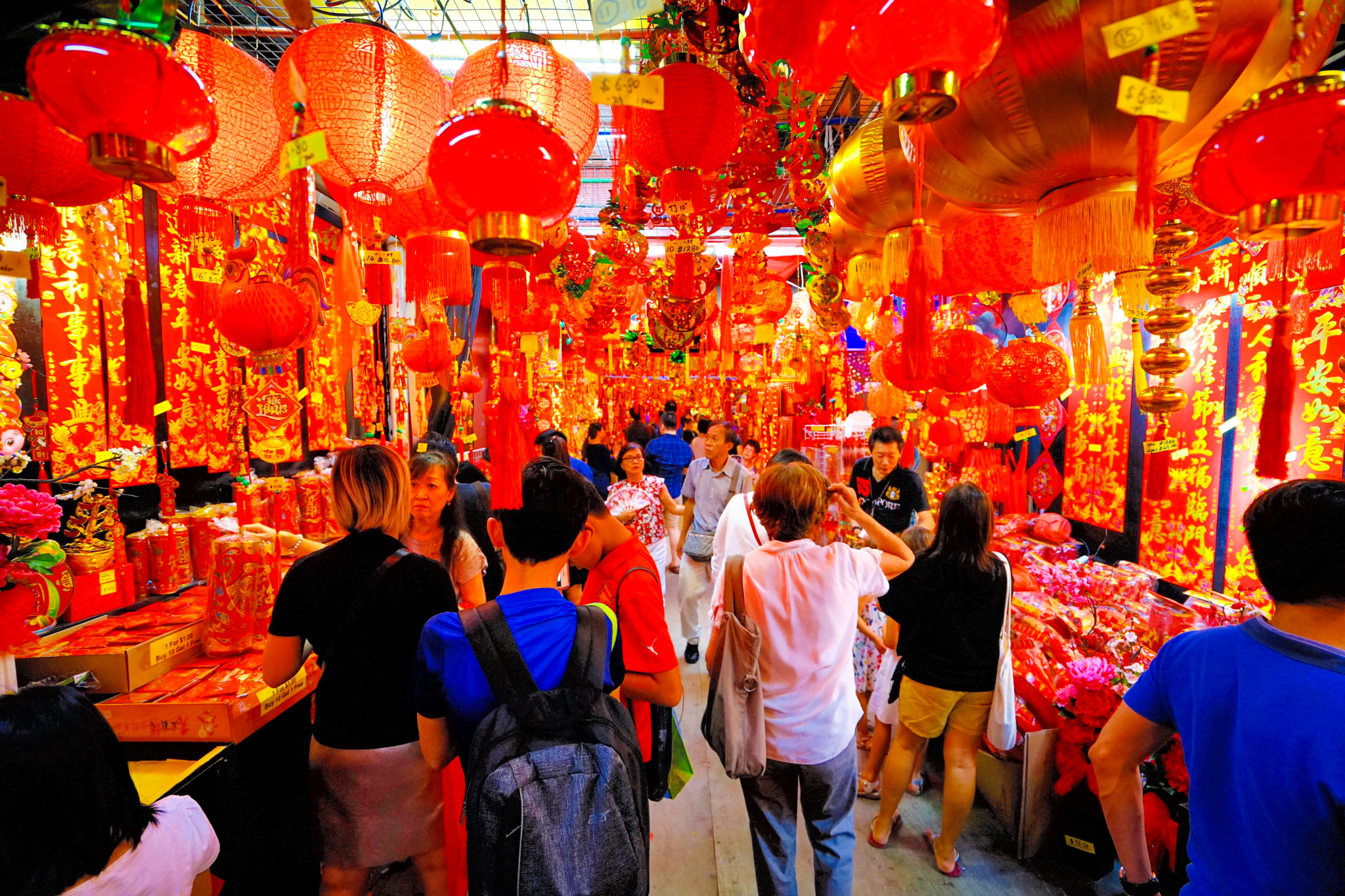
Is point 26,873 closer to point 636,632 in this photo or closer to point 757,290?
point 636,632

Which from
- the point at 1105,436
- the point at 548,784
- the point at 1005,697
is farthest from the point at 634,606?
the point at 1105,436

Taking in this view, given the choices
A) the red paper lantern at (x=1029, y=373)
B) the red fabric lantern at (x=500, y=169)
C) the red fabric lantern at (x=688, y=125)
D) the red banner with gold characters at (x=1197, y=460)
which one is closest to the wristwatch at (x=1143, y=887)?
the red paper lantern at (x=1029, y=373)

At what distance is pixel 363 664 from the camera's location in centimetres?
142

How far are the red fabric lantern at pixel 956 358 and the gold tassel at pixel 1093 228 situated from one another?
85 centimetres

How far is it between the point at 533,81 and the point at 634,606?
1.44 metres

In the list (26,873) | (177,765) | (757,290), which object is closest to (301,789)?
(177,765)

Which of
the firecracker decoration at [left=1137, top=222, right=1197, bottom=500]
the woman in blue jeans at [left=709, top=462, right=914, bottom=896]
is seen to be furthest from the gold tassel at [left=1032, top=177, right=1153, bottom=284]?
the woman in blue jeans at [left=709, top=462, right=914, bottom=896]

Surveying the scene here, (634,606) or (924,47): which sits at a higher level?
(924,47)

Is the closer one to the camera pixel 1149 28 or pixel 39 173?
pixel 1149 28

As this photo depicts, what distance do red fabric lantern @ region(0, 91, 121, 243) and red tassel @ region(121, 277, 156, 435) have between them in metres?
0.19

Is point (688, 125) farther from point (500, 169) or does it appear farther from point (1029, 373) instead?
point (1029, 373)

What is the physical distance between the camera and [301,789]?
206cm

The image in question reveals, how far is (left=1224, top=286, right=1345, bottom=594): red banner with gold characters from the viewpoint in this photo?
2.47 m

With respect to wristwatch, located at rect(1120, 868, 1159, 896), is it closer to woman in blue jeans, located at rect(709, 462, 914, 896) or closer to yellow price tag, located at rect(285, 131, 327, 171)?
woman in blue jeans, located at rect(709, 462, 914, 896)
